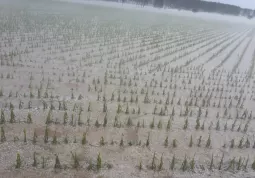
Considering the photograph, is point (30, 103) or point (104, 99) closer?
point (30, 103)

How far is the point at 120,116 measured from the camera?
8.44 m

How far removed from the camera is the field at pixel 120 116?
6.31 metres

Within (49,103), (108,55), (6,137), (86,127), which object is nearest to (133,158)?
(86,127)

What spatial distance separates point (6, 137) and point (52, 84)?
12.8 feet

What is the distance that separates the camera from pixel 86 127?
7.62 m

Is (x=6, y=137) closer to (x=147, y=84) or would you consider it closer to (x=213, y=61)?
(x=147, y=84)

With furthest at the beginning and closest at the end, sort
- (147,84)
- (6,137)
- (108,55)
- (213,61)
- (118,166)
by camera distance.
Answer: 1. (213,61)
2. (108,55)
3. (147,84)
4. (6,137)
5. (118,166)

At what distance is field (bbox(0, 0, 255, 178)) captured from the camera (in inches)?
248

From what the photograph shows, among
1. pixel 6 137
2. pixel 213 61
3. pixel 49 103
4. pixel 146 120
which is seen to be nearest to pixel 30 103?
pixel 49 103

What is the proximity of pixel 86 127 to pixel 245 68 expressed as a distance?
1146cm

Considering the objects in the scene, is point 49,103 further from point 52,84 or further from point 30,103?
point 52,84

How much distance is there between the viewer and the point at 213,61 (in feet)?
57.1

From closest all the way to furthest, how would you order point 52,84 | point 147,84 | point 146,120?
1. point 146,120
2. point 52,84
3. point 147,84

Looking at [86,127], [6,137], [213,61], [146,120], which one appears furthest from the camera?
[213,61]
